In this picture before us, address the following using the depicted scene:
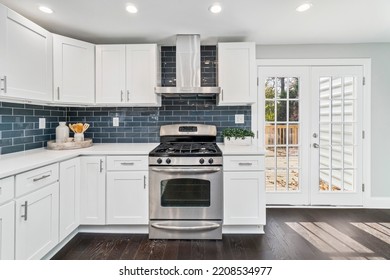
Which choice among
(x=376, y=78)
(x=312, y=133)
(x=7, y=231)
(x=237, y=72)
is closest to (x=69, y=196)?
(x=7, y=231)

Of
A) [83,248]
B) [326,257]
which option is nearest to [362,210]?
[326,257]

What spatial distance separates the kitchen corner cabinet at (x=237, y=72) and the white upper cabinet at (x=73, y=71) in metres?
1.54

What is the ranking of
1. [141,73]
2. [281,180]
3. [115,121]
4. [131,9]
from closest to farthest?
[131,9] < [141,73] < [115,121] < [281,180]

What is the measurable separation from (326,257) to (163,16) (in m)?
2.73

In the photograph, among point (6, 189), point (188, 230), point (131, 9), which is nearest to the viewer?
point (6, 189)

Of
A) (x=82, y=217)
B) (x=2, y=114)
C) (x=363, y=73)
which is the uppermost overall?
(x=363, y=73)

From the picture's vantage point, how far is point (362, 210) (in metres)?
3.04

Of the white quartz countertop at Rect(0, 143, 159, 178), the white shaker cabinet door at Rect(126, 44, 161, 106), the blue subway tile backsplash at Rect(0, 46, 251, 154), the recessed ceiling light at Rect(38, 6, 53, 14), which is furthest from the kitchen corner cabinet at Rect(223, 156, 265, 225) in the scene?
the recessed ceiling light at Rect(38, 6, 53, 14)

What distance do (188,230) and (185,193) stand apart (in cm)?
37

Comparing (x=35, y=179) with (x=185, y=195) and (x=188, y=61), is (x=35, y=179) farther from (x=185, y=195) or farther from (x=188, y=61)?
(x=188, y=61)

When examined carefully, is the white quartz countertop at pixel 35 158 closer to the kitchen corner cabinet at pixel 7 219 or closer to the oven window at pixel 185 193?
the kitchen corner cabinet at pixel 7 219

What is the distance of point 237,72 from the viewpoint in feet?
8.94

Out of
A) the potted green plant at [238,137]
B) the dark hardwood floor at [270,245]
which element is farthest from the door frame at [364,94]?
the dark hardwood floor at [270,245]

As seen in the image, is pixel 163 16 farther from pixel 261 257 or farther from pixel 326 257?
pixel 326 257
